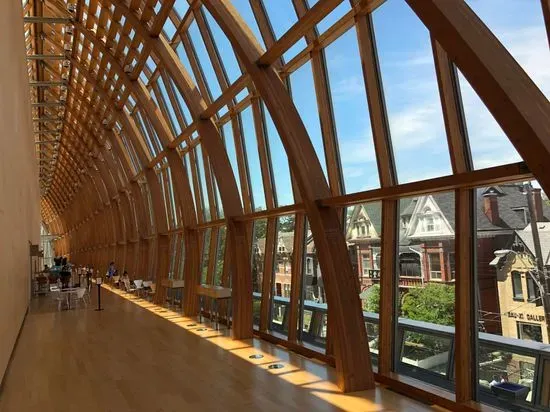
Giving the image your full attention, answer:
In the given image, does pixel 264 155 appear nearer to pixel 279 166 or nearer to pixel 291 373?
pixel 279 166


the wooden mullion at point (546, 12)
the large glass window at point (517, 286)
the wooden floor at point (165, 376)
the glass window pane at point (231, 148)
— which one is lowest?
the wooden floor at point (165, 376)

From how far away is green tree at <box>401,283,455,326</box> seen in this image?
18.6ft

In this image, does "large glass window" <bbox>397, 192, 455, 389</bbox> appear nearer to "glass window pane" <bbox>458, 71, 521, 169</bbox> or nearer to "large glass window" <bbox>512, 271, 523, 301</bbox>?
"glass window pane" <bbox>458, 71, 521, 169</bbox>

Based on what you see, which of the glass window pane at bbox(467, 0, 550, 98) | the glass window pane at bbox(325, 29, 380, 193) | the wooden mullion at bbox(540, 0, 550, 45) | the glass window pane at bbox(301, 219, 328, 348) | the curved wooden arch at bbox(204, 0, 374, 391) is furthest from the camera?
the glass window pane at bbox(301, 219, 328, 348)

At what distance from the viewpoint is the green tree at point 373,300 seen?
702cm

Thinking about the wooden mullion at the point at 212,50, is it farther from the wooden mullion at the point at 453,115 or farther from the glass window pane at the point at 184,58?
the wooden mullion at the point at 453,115

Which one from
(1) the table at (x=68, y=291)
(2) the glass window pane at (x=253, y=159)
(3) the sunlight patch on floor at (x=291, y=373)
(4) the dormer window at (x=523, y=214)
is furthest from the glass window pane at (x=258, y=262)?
(1) the table at (x=68, y=291)

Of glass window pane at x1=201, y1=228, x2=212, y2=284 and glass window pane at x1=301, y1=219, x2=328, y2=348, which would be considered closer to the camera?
glass window pane at x1=301, y1=219, x2=328, y2=348

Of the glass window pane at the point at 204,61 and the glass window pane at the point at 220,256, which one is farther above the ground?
the glass window pane at the point at 204,61

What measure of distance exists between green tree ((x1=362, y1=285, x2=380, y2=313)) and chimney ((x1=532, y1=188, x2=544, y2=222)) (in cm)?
286

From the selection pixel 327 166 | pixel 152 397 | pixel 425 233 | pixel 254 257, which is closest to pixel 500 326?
pixel 425 233

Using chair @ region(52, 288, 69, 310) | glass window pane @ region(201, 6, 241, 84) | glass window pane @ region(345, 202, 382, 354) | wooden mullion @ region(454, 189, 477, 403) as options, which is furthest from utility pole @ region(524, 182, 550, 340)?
chair @ region(52, 288, 69, 310)

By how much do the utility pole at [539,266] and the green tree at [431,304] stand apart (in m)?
1.17

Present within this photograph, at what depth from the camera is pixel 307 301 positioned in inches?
350
